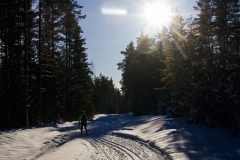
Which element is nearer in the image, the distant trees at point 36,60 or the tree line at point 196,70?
the tree line at point 196,70

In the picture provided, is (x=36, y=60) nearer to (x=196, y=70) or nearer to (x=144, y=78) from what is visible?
(x=196, y=70)

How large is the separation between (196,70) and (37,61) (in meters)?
18.4

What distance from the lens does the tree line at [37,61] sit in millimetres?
22484

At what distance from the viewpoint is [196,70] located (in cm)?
2030

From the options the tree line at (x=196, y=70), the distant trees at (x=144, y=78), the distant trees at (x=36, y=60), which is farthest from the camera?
the distant trees at (x=144, y=78)

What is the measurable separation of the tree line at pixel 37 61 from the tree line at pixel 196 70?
1213 centimetres

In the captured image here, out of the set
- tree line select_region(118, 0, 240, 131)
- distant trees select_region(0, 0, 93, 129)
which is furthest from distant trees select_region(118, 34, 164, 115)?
distant trees select_region(0, 0, 93, 129)

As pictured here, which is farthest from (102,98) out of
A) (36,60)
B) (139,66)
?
(36,60)

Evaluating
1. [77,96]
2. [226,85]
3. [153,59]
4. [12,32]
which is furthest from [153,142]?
[153,59]

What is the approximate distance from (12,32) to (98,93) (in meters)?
68.2

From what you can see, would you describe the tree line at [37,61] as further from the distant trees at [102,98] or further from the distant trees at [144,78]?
the distant trees at [102,98]

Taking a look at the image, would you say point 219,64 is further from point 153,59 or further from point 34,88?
point 153,59

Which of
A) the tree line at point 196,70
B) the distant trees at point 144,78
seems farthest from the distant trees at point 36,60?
the tree line at point 196,70

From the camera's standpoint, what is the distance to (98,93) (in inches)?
3553
